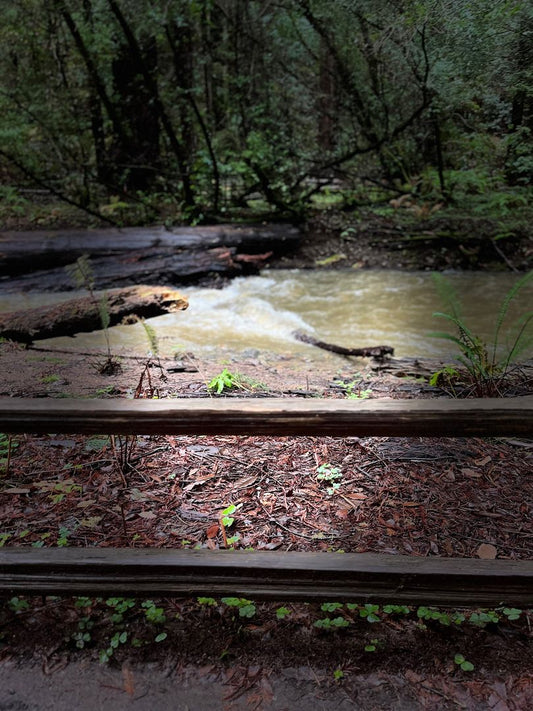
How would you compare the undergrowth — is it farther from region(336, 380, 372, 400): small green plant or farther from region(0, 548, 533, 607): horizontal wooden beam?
region(336, 380, 372, 400): small green plant

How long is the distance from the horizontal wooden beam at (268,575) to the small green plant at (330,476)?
88 centimetres

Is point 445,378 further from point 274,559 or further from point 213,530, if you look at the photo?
point 274,559

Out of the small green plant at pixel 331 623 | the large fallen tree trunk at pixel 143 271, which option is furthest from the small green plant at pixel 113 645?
the large fallen tree trunk at pixel 143 271

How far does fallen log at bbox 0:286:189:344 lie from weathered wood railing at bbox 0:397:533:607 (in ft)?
11.7

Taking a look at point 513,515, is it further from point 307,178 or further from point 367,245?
point 307,178

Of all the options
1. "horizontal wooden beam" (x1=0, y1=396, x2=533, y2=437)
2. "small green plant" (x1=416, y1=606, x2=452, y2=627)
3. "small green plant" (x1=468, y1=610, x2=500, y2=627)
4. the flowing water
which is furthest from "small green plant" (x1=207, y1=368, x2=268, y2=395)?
"small green plant" (x1=468, y1=610, x2=500, y2=627)

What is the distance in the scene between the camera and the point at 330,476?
10.8 feet

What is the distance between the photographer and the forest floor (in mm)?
2111

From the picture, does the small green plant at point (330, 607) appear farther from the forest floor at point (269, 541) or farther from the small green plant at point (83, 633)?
the small green plant at point (83, 633)

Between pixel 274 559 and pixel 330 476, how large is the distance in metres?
1.08

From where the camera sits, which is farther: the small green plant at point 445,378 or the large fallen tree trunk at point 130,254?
the large fallen tree trunk at point 130,254

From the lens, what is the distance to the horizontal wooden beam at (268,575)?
2219 millimetres

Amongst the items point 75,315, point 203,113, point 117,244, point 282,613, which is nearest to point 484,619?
point 282,613

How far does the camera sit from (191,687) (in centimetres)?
211
